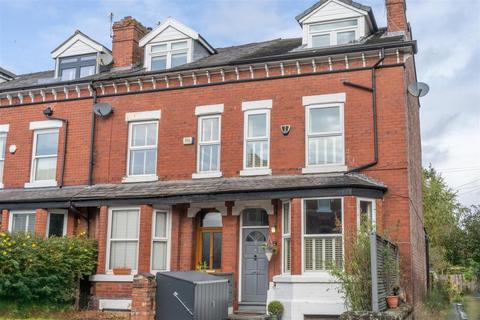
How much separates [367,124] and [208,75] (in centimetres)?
515

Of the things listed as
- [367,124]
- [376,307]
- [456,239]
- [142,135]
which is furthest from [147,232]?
[456,239]

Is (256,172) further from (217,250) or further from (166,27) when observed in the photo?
(166,27)

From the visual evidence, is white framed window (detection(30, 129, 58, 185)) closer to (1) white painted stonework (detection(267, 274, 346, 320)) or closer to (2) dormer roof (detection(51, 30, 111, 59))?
(2) dormer roof (detection(51, 30, 111, 59))

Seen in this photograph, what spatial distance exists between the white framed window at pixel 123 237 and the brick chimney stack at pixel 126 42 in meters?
5.61

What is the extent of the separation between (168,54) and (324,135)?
20.5ft

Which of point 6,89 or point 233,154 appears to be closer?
point 233,154

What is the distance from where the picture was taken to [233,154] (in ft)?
54.4

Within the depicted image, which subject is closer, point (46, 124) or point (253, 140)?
point (253, 140)

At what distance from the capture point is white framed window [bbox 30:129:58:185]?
18.7m

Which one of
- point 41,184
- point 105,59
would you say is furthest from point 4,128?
point 105,59

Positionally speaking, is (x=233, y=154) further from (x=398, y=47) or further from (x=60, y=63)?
(x=60, y=63)

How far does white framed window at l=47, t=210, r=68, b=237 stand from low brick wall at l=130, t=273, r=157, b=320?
661 cm

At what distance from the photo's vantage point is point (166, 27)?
18.7m

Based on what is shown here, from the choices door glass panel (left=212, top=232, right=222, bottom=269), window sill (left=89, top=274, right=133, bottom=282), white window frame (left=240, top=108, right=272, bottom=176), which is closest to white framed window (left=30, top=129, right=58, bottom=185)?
window sill (left=89, top=274, right=133, bottom=282)
